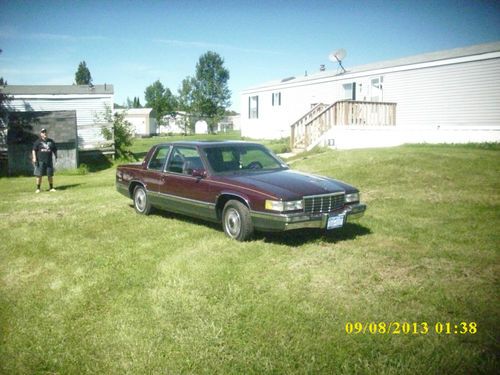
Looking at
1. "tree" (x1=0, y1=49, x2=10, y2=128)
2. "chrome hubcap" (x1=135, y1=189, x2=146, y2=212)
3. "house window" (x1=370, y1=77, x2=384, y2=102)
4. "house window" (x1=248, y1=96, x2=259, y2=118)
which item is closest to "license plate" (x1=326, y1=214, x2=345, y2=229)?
"chrome hubcap" (x1=135, y1=189, x2=146, y2=212)

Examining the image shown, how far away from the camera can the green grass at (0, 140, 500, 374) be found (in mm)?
3279

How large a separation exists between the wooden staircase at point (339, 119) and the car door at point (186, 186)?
37.6ft

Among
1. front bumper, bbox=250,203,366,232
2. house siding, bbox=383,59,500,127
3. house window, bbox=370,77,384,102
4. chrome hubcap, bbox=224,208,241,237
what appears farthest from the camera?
house window, bbox=370,77,384,102

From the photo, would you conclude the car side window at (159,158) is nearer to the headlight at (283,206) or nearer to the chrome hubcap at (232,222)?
the chrome hubcap at (232,222)

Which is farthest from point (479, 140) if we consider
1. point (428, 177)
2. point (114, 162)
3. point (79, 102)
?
point (79, 102)

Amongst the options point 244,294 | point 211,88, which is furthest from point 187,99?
point 244,294

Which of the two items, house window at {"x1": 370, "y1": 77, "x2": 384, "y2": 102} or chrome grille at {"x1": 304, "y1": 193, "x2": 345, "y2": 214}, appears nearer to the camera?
chrome grille at {"x1": 304, "y1": 193, "x2": 345, "y2": 214}

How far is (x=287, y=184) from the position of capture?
20.2 ft

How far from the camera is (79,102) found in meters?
24.6

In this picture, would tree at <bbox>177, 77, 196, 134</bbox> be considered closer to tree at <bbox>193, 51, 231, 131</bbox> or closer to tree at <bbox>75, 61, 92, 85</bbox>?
tree at <bbox>193, 51, 231, 131</bbox>

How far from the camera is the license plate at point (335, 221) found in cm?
594

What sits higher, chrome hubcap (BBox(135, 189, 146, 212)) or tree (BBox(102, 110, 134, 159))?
tree (BBox(102, 110, 134, 159))

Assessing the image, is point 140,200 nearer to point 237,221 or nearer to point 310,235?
point 237,221

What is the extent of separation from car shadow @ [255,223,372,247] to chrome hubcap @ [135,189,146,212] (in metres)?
2.94
